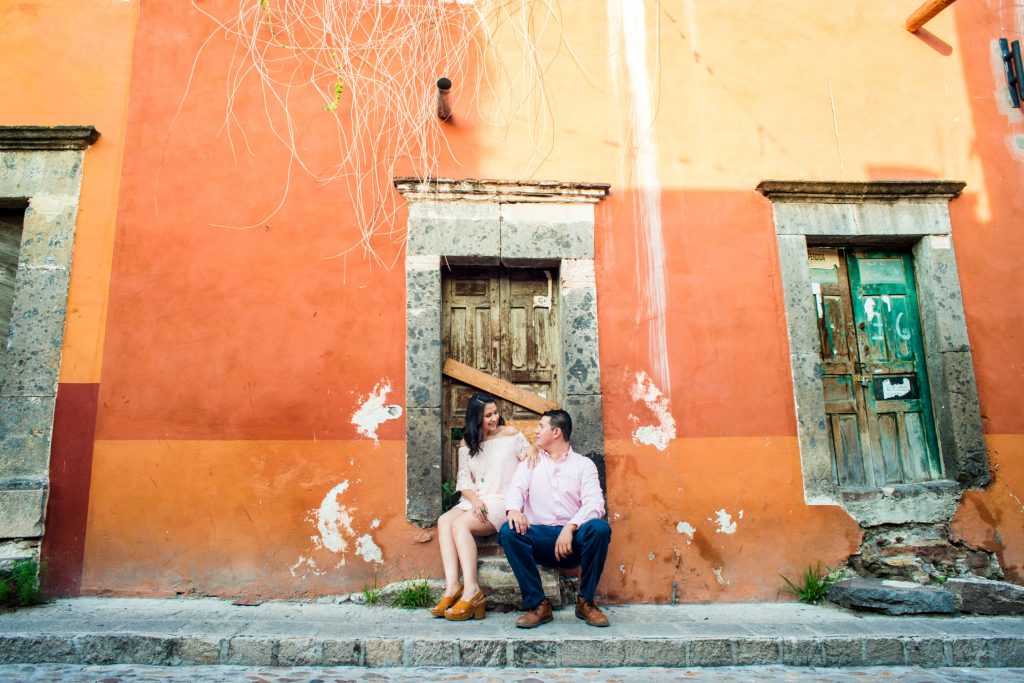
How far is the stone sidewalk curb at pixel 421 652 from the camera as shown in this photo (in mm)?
3336

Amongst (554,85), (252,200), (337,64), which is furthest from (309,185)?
(554,85)

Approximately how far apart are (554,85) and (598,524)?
10.6 ft

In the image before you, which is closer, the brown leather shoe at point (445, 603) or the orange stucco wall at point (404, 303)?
the brown leather shoe at point (445, 603)

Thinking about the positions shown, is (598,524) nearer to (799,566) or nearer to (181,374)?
(799,566)

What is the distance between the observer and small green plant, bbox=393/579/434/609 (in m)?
4.08

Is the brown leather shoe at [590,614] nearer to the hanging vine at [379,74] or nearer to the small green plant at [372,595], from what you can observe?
the small green plant at [372,595]

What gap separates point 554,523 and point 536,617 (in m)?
0.55

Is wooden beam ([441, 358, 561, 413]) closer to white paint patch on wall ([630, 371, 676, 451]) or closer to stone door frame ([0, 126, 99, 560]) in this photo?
white paint patch on wall ([630, 371, 676, 451])

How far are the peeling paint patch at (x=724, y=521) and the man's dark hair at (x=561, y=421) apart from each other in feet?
4.04

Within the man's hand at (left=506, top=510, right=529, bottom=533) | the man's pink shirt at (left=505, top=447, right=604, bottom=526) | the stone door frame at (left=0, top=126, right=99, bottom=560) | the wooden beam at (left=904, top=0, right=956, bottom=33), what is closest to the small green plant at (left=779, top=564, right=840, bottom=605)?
the man's pink shirt at (left=505, top=447, right=604, bottom=526)

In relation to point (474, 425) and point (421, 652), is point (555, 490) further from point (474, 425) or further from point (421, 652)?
point (421, 652)

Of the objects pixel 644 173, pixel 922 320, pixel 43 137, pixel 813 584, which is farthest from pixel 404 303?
pixel 922 320

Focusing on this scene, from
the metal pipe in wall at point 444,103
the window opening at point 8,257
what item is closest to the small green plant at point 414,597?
the window opening at point 8,257

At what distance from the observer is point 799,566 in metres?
4.43
